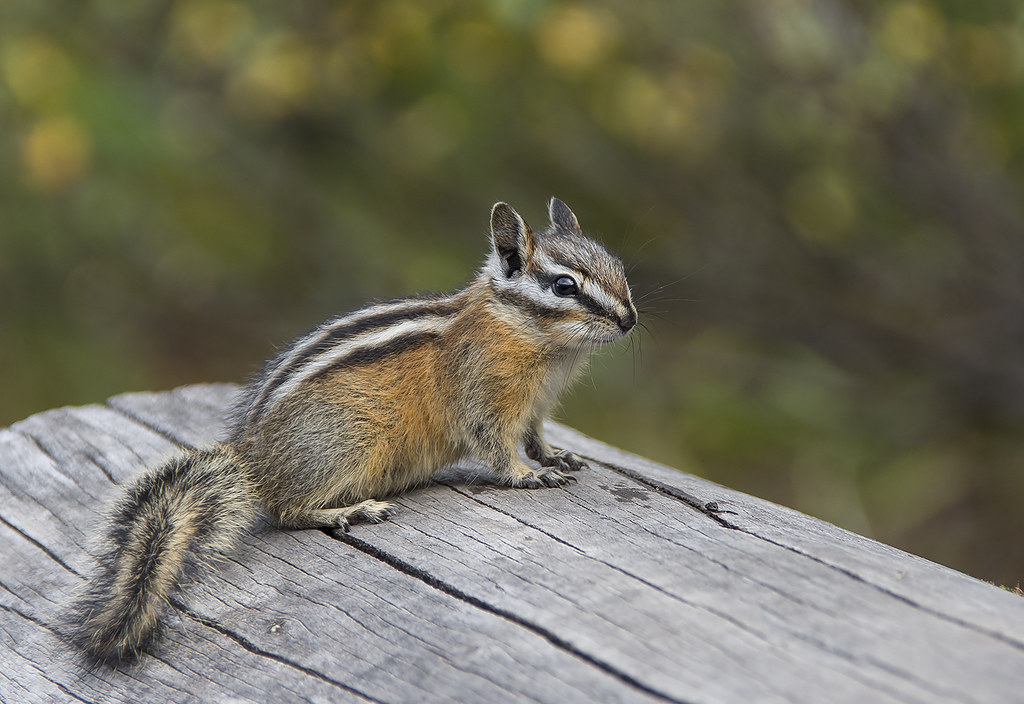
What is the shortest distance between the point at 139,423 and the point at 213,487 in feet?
3.52

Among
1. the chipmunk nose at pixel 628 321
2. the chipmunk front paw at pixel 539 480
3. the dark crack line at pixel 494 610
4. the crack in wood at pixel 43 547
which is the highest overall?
the chipmunk nose at pixel 628 321

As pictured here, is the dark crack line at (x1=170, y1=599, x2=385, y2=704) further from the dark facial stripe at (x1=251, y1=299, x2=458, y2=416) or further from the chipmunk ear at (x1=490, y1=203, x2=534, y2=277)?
the chipmunk ear at (x1=490, y1=203, x2=534, y2=277)

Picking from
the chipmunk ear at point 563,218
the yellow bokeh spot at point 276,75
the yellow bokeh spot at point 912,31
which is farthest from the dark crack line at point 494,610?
the yellow bokeh spot at point 912,31

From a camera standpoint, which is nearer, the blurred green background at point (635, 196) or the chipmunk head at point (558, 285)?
the chipmunk head at point (558, 285)

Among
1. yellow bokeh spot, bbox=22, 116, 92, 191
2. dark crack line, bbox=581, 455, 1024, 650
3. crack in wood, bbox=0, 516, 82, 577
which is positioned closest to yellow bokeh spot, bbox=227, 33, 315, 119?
yellow bokeh spot, bbox=22, 116, 92, 191

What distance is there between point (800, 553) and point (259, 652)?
1415mm

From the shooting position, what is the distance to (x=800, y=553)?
275 cm

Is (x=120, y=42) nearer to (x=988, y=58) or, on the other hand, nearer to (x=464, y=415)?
(x=464, y=415)

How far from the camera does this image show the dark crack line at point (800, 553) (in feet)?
7.54

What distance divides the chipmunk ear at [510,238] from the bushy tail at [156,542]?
1226mm

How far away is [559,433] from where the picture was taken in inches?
181

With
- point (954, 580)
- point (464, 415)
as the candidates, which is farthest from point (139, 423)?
point (954, 580)

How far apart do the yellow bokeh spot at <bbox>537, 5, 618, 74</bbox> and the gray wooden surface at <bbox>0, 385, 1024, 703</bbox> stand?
3234 mm

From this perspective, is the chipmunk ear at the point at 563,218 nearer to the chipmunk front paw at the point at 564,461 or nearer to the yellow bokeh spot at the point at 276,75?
the chipmunk front paw at the point at 564,461
